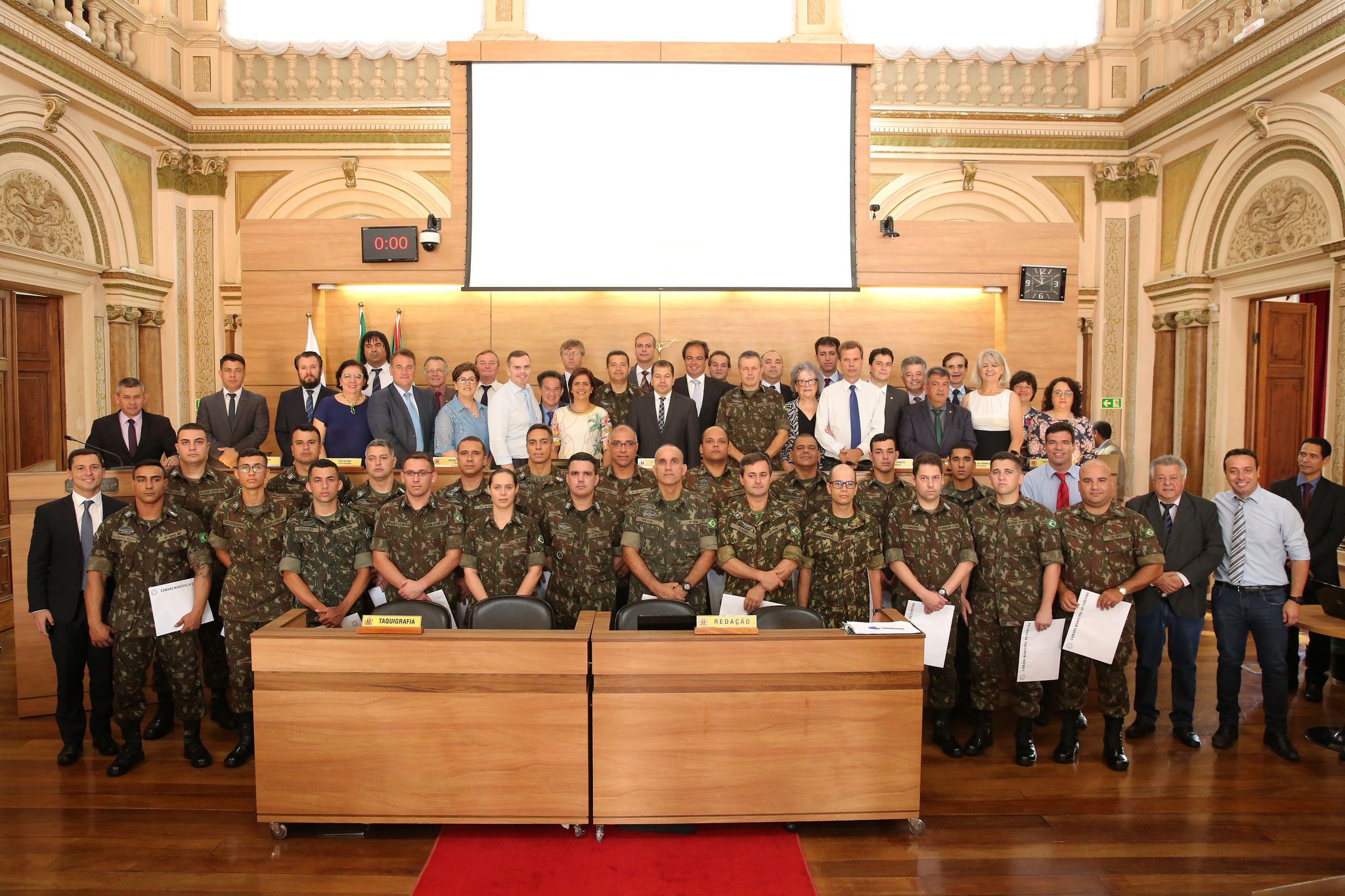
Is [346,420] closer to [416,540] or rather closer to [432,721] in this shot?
[416,540]

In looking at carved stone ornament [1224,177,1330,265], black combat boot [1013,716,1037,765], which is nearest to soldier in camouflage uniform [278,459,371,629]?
black combat boot [1013,716,1037,765]

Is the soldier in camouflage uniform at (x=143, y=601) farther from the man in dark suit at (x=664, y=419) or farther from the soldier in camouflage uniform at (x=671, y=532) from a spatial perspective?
the man in dark suit at (x=664, y=419)

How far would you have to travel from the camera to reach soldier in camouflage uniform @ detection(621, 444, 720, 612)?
4090 millimetres

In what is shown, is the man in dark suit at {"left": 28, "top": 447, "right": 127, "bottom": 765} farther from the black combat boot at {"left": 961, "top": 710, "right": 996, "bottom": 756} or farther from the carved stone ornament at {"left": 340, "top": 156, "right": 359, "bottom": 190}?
the carved stone ornament at {"left": 340, "top": 156, "right": 359, "bottom": 190}

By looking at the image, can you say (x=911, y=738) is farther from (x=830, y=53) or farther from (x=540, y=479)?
(x=830, y=53)

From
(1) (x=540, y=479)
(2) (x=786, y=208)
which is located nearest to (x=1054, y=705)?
(1) (x=540, y=479)

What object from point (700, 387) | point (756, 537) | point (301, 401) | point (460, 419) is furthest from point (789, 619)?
point (301, 401)

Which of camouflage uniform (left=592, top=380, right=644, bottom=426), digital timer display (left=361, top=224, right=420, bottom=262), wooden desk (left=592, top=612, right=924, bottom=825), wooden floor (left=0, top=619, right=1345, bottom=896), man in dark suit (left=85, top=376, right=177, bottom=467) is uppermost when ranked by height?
digital timer display (left=361, top=224, right=420, bottom=262)

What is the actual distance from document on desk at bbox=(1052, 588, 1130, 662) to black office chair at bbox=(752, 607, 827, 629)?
136 cm

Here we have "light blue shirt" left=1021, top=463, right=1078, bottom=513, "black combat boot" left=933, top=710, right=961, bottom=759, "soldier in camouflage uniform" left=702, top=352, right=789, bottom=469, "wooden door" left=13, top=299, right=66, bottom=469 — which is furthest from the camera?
"wooden door" left=13, top=299, right=66, bottom=469

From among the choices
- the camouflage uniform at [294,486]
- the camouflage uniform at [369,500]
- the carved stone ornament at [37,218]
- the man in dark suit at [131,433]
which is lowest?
the camouflage uniform at [369,500]

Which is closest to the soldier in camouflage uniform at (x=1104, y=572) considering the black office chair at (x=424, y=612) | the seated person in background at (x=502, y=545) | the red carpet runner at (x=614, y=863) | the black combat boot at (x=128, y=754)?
the red carpet runner at (x=614, y=863)

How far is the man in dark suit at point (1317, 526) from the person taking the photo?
4824 mm

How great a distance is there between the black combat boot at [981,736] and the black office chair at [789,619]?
3.90 feet
